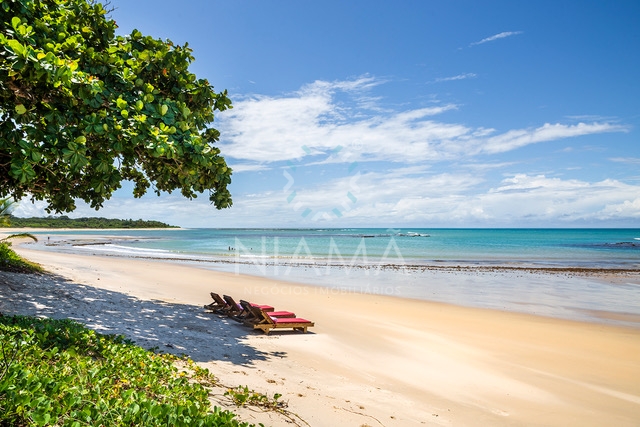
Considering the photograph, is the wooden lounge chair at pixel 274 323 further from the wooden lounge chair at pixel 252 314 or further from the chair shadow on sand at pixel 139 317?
the chair shadow on sand at pixel 139 317

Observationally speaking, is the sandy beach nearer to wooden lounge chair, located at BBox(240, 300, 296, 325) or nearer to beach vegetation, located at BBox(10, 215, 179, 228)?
wooden lounge chair, located at BBox(240, 300, 296, 325)

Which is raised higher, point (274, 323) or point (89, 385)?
point (89, 385)

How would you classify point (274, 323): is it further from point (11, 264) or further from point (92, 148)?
point (11, 264)

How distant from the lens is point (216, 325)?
1134 centimetres

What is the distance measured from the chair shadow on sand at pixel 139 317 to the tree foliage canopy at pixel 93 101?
9.95ft

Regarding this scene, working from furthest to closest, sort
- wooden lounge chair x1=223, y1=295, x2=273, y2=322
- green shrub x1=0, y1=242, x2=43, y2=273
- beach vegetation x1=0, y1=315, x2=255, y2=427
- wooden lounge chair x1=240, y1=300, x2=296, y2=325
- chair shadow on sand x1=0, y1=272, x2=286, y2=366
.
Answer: green shrub x1=0, y1=242, x2=43, y2=273 → wooden lounge chair x1=223, y1=295, x2=273, y2=322 → wooden lounge chair x1=240, y1=300, x2=296, y2=325 → chair shadow on sand x1=0, y1=272, x2=286, y2=366 → beach vegetation x1=0, y1=315, x2=255, y2=427

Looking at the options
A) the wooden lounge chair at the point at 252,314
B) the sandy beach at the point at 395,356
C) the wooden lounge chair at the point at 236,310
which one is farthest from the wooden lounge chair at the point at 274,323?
the wooden lounge chair at the point at 236,310

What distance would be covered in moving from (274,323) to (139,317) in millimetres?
3473

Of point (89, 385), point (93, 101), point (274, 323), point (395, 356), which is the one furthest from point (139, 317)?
point (89, 385)

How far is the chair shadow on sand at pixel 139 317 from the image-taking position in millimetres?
8625

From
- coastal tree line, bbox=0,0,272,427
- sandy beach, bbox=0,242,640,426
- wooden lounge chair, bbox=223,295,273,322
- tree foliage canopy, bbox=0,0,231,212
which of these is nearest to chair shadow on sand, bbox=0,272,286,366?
sandy beach, bbox=0,242,640,426

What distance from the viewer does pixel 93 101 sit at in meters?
7.00

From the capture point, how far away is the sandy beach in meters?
6.64

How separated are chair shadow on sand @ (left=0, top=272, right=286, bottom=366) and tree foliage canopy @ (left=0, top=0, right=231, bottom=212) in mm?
3033
